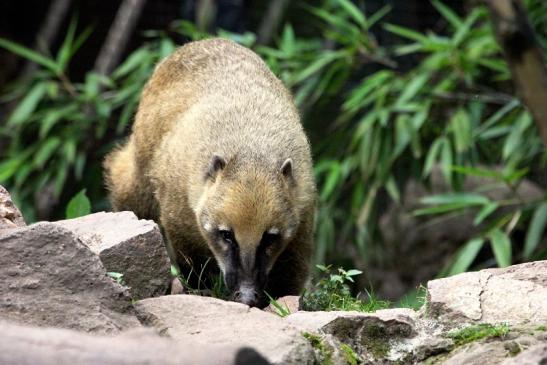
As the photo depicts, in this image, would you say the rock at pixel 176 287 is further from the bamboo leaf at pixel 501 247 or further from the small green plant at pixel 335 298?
the bamboo leaf at pixel 501 247

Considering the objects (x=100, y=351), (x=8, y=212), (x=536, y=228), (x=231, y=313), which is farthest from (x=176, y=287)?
(x=536, y=228)

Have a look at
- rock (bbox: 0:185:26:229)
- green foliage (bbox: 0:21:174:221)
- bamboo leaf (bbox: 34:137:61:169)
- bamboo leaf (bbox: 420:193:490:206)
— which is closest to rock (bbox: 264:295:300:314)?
rock (bbox: 0:185:26:229)

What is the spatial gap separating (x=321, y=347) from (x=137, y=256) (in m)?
0.93

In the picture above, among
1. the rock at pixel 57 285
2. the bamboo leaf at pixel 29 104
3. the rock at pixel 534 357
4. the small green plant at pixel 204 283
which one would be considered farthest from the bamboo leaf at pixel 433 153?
the rock at pixel 534 357

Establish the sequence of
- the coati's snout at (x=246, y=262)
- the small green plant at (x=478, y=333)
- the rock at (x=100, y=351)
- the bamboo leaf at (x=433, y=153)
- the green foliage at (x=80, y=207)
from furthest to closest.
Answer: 1. the bamboo leaf at (x=433, y=153)
2. the green foliage at (x=80, y=207)
3. the coati's snout at (x=246, y=262)
4. the small green plant at (x=478, y=333)
5. the rock at (x=100, y=351)

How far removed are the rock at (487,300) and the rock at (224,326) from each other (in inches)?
26.3

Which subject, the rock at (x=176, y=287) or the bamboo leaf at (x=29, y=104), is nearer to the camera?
the rock at (x=176, y=287)

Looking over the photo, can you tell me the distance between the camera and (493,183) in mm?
9742

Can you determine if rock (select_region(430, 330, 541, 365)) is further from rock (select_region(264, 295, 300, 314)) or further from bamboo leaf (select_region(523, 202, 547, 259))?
bamboo leaf (select_region(523, 202, 547, 259))

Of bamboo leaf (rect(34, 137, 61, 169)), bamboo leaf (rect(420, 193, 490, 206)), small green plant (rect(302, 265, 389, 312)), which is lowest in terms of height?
bamboo leaf (rect(34, 137, 61, 169))

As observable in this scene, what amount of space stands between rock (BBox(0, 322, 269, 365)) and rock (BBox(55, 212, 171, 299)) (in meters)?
1.65

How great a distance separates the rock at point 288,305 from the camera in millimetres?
4508

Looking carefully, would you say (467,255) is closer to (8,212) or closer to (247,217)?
(247,217)

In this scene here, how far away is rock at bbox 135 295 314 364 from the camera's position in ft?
11.0
